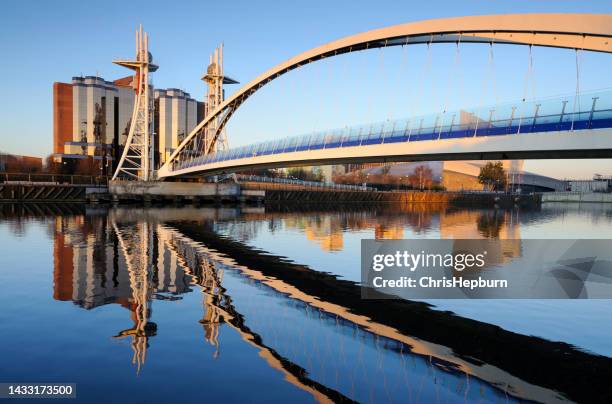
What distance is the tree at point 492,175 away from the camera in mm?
140250

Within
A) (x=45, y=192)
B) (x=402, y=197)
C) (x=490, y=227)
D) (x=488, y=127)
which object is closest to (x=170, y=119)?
(x=402, y=197)

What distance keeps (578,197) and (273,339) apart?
5775 inches

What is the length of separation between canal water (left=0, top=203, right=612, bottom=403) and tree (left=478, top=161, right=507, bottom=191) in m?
135

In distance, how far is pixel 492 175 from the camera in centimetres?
14000

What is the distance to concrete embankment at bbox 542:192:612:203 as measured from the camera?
13000 centimetres

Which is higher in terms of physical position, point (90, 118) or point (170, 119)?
point (170, 119)

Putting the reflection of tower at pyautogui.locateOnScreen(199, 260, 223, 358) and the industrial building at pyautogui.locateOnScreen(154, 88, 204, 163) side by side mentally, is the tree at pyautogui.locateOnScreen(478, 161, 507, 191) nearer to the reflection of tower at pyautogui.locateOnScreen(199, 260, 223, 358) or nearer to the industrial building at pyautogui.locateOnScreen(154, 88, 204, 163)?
the industrial building at pyautogui.locateOnScreen(154, 88, 204, 163)

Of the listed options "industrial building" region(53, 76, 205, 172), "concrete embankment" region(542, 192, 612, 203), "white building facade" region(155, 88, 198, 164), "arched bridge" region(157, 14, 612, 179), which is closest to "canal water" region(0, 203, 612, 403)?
"arched bridge" region(157, 14, 612, 179)

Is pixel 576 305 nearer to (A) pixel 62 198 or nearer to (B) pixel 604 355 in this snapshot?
(B) pixel 604 355

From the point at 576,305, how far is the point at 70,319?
11.1m

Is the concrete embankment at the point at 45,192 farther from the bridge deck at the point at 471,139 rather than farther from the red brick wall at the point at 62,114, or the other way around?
the red brick wall at the point at 62,114

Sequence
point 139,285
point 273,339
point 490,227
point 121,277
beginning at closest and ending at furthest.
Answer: point 273,339 → point 139,285 → point 121,277 → point 490,227

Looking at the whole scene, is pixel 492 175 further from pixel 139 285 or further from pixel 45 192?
pixel 139 285

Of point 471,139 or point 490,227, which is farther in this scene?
point 490,227
